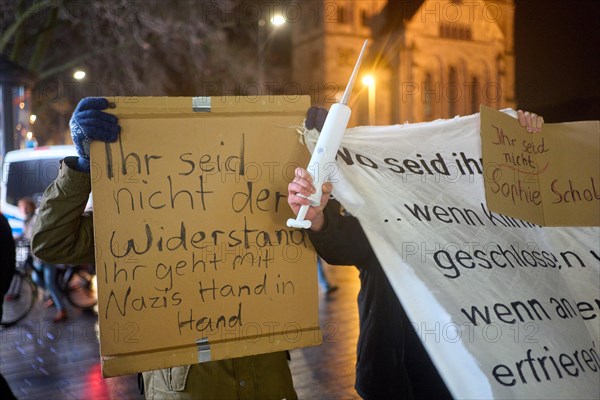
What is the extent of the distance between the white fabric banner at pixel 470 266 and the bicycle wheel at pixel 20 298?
260 inches

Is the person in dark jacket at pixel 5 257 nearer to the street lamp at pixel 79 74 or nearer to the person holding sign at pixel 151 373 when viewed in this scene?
the person holding sign at pixel 151 373

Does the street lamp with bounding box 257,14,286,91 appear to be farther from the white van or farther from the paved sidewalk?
the paved sidewalk

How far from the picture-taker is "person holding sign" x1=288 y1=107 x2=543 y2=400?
6.96ft

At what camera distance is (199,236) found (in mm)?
2008

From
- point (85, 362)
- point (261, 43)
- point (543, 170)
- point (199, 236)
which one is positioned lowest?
point (85, 362)

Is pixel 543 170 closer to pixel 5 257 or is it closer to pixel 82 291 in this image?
pixel 5 257

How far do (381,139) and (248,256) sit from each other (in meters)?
0.72

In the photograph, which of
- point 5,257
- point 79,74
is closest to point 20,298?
point 5,257

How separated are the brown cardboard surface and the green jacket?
1.11 m

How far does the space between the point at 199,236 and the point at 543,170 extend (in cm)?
148

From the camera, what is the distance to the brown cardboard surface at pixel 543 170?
2301mm

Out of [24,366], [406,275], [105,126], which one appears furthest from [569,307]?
[24,366]

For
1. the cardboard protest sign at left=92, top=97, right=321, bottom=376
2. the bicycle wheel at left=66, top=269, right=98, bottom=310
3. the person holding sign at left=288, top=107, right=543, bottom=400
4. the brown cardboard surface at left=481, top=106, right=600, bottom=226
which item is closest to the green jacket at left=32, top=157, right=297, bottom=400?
the cardboard protest sign at left=92, top=97, right=321, bottom=376

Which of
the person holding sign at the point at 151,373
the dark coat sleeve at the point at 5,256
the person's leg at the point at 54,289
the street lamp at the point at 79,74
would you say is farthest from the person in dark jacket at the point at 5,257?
the street lamp at the point at 79,74
